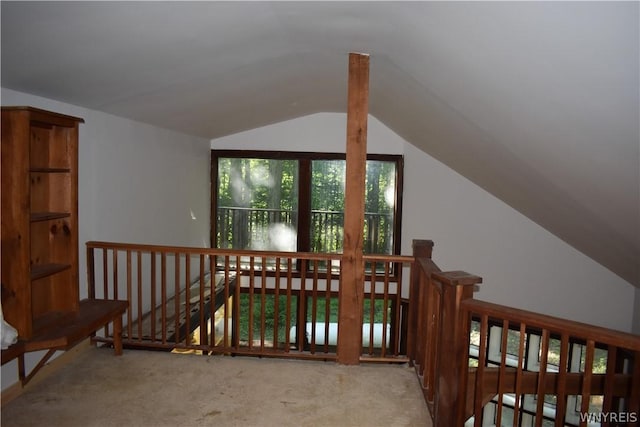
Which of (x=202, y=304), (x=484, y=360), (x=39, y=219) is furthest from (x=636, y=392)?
(x=202, y=304)

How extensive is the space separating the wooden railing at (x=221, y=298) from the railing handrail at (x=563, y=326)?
129 cm

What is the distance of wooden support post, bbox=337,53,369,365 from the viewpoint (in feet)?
12.2

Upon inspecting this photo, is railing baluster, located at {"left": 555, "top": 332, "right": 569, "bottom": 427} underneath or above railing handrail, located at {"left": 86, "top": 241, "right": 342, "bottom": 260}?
underneath

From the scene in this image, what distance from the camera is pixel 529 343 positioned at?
16.8 feet

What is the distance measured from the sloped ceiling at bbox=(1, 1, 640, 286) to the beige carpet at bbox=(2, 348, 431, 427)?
1.93 metres

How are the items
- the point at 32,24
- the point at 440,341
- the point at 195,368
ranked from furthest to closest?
the point at 195,368, the point at 440,341, the point at 32,24

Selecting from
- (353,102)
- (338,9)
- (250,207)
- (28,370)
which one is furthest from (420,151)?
(28,370)

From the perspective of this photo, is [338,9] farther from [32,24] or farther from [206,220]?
[206,220]

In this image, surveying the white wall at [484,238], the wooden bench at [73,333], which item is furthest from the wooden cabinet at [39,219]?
the white wall at [484,238]

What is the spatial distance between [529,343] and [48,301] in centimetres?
450

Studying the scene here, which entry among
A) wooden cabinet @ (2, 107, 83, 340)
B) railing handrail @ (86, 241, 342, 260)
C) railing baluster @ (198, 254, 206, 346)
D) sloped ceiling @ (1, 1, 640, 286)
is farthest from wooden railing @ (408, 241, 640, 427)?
wooden cabinet @ (2, 107, 83, 340)

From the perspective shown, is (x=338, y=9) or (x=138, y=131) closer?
(x=338, y=9)

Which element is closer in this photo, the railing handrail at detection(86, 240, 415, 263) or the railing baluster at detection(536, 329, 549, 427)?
the railing baluster at detection(536, 329, 549, 427)

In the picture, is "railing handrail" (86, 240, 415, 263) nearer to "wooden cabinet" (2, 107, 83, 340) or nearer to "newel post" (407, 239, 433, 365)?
"newel post" (407, 239, 433, 365)
